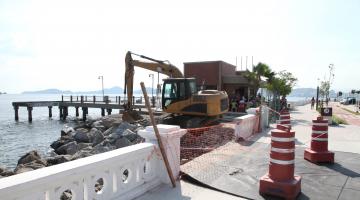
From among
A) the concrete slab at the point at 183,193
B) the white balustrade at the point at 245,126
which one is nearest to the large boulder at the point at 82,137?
the white balustrade at the point at 245,126

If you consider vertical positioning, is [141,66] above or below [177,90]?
above

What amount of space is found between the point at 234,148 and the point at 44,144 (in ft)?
65.2

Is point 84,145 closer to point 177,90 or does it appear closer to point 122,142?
point 122,142

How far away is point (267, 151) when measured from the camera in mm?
9594

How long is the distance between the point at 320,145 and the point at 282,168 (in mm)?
3189

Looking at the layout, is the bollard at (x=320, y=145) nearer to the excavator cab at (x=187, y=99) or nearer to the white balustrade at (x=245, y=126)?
the white balustrade at (x=245, y=126)

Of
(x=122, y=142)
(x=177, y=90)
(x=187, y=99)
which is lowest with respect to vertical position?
(x=122, y=142)

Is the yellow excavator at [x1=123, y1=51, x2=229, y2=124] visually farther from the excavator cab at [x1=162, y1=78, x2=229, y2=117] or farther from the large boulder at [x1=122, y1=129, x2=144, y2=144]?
the large boulder at [x1=122, y1=129, x2=144, y2=144]

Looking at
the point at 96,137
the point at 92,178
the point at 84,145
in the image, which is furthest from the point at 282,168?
the point at 96,137

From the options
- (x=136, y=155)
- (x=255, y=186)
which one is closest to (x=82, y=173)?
(x=136, y=155)

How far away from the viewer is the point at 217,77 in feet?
124

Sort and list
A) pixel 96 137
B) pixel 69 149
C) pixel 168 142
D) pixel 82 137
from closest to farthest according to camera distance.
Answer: pixel 168 142
pixel 69 149
pixel 96 137
pixel 82 137

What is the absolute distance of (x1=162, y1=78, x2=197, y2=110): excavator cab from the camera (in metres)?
16.8

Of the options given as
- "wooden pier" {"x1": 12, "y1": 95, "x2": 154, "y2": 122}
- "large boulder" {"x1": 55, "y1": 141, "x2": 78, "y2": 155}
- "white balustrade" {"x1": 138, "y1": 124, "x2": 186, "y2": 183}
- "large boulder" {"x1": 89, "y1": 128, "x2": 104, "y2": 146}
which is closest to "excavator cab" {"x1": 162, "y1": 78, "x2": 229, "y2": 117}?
"large boulder" {"x1": 89, "y1": 128, "x2": 104, "y2": 146}
